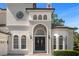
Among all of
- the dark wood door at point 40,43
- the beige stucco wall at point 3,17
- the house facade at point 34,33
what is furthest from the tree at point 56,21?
the beige stucco wall at point 3,17

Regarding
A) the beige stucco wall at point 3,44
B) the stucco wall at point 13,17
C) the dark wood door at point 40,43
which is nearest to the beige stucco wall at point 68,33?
the dark wood door at point 40,43

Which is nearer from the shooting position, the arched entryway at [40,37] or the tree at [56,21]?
the tree at [56,21]

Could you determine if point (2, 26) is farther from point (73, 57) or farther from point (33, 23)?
point (73, 57)

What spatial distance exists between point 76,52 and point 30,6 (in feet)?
4.04

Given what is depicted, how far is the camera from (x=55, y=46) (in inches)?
518

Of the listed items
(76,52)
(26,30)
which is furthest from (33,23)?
(76,52)

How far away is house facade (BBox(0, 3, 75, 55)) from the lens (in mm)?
13055

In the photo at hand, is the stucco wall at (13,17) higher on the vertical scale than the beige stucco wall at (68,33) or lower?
higher

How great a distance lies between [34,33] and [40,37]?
0.15 metres

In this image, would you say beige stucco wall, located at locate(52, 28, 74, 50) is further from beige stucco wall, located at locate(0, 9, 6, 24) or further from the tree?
beige stucco wall, located at locate(0, 9, 6, 24)

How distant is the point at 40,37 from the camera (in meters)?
13.1

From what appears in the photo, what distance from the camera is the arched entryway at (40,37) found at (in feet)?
43.0

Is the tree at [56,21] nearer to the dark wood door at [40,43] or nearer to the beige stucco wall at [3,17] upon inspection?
the dark wood door at [40,43]

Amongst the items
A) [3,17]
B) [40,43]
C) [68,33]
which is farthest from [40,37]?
[3,17]
